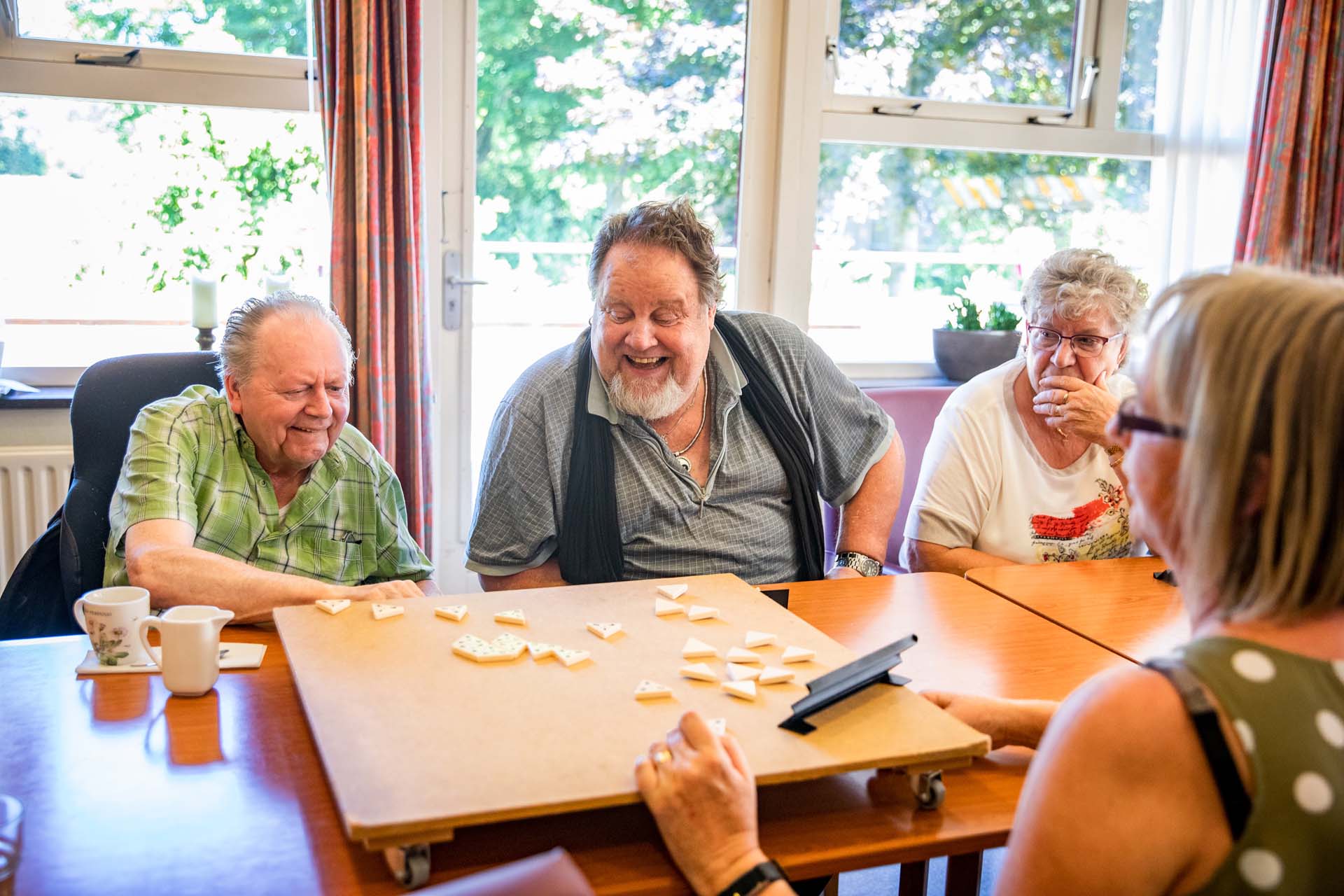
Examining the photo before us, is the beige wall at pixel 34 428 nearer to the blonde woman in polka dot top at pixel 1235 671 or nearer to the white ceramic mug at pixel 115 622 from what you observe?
the white ceramic mug at pixel 115 622

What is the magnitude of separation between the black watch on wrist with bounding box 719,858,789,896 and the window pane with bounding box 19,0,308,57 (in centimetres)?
277

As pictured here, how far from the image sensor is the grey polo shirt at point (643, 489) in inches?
80.0

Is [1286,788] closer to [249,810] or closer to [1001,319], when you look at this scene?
[249,810]

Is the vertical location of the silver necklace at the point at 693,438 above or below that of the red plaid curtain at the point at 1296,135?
below

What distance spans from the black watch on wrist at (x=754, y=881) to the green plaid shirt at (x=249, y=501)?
114 cm

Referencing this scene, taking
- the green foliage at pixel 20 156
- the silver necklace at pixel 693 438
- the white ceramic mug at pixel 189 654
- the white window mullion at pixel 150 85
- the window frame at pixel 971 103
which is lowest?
the white ceramic mug at pixel 189 654

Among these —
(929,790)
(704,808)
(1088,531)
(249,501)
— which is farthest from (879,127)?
(704,808)

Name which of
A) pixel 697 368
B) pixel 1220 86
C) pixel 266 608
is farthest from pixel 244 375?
pixel 1220 86

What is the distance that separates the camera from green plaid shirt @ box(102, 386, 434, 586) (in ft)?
5.85

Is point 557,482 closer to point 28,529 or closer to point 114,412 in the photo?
point 114,412

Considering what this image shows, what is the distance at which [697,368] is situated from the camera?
2.14m

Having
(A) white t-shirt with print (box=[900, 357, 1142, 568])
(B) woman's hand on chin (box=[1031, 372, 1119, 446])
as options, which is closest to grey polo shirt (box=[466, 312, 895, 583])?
(A) white t-shirt with print (box=[900, 357, 1142, 568])

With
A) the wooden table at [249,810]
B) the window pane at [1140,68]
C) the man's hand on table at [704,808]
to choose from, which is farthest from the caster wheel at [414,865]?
the window pane at [1140,68]

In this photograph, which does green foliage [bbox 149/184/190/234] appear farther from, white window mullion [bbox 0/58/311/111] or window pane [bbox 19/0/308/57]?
window pane [bbox 19/0/308/57]
